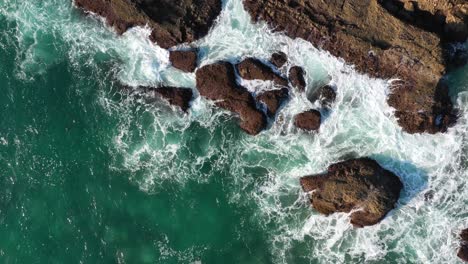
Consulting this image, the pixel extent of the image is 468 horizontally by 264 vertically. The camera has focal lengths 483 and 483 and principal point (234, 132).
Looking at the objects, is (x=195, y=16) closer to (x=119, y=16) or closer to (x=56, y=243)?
(x=119, y=16)

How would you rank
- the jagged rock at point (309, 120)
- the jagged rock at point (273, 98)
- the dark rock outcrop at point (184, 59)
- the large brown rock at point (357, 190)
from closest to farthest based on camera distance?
the large brown rock at point (357, 190)
the jagged rock at point (309, 120)
the jagged rock at point (273, 98)
the dark rock outcrop at point (184, 59)

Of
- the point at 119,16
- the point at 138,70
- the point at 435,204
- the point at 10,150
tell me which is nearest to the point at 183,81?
the point at 138,70

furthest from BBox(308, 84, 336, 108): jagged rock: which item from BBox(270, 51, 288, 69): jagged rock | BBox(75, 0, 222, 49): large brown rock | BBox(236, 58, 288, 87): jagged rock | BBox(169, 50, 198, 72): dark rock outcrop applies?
BBox(75, 0, 222, 49): large brown rock

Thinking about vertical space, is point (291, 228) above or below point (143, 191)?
above

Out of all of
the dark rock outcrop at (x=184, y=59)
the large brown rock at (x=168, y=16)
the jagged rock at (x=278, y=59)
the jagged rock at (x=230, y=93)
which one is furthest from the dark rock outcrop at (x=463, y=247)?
the large brown rock at (x=168, y=16)

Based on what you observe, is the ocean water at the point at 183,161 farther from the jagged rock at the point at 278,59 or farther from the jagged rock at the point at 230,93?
the jagged rock at the point at 230,93

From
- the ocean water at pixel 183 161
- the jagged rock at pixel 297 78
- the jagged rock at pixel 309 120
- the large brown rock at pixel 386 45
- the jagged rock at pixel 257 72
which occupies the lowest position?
the ocean water at pixel 183 161
